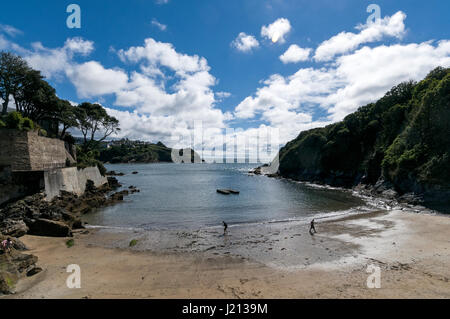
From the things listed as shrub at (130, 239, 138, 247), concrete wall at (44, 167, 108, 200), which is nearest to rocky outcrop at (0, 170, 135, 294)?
concrete wall at (44, 167, 108, 200)

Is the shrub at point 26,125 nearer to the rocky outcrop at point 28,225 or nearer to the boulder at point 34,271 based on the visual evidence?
the rocky outcrop at point 28,225

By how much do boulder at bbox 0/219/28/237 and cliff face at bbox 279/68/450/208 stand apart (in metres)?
47.2

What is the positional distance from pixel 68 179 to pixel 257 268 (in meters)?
31.4

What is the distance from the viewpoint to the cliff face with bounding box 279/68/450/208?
102 feet

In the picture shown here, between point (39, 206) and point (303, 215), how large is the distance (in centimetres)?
3065

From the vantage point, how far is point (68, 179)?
101ft

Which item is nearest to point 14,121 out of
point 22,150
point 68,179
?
point 22,150

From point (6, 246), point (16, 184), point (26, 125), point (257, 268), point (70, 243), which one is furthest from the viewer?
point (26, 125)

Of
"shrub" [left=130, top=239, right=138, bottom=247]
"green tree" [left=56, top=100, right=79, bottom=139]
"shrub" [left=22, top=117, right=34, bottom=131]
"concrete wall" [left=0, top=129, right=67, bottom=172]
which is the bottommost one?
"shrub" [left=130, top=239, right=138, bottom=247]

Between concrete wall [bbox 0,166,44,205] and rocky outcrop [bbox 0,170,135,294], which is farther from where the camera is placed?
concrete wall [bbox 0,166,44,205]

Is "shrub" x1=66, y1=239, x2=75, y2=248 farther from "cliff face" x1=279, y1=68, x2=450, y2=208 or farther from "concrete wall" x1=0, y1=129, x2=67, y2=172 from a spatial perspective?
"cliff face" x1=279, y1=68, x2=450, y2=208

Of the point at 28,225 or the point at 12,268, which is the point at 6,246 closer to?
the point at 12,268

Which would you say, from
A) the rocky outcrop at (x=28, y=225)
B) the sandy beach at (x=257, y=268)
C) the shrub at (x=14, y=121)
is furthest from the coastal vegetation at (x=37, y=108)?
the sandy beach at (x=257, y=268)
